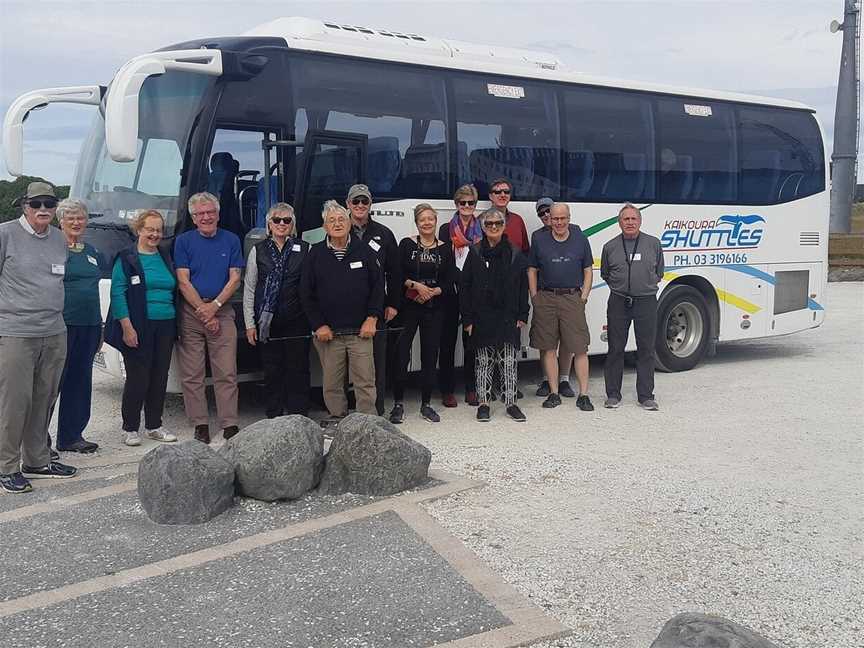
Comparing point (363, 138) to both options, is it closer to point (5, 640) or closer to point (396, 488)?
point (396, 488)

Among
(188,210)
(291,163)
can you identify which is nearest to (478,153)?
(291,163)

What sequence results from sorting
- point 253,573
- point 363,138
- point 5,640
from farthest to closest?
point 363,138 < point 253,573 < point 5,640

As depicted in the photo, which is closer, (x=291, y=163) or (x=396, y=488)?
(x=396, y=488)

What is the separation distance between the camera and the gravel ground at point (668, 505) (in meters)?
4.35

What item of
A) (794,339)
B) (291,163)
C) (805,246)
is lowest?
(794,339)

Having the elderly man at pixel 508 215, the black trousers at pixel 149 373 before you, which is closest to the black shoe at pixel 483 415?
the elderly man at pixel 508 215

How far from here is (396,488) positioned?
5.91 metres

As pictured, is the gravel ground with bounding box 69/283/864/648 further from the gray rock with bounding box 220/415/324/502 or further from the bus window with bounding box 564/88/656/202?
the bus window with bounding box 564/88/656/202

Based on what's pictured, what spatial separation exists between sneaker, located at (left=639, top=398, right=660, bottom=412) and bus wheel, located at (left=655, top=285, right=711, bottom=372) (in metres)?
2.05

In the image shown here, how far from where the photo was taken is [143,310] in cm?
707

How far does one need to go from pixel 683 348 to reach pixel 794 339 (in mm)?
3714

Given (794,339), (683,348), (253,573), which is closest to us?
(253,573)

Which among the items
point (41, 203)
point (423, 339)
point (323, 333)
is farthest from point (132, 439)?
point (423, 339)

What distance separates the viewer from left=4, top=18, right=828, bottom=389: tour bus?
7.66 m
